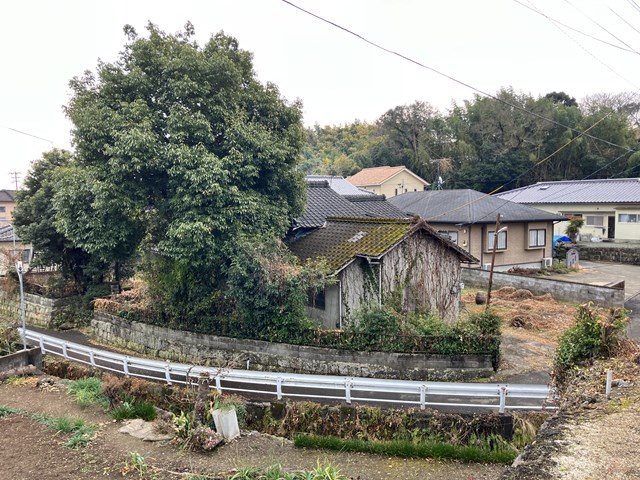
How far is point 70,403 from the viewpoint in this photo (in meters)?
9.23

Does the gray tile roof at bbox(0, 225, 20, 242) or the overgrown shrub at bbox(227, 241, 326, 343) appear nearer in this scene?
the overgrown shrub at bbox(227, 241, 326, 343)

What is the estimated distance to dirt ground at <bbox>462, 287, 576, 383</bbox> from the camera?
11625 millimetres

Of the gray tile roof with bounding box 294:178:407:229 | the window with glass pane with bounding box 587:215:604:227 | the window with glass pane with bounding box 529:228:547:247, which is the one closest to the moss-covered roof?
the gray tile roof with bounding box 294:178:407:229

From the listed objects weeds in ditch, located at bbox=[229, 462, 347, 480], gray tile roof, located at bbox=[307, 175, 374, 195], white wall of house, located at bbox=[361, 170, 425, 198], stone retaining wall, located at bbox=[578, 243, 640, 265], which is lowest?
weeds in ditch, located at bbox=[229, 462, 347, 480]

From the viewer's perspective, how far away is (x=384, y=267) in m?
13.2

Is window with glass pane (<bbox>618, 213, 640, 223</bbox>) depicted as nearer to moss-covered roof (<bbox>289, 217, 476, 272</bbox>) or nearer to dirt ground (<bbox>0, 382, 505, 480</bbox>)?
moss-covered roof (<bbox>289, 217, 476, 272</bbox>)

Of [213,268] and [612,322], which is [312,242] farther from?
[612,322]

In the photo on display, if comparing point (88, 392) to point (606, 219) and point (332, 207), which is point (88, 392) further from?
point (606, 219)

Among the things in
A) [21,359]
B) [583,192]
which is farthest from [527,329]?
[583,192]

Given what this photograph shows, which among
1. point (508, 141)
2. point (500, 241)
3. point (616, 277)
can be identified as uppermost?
point (508, 141)

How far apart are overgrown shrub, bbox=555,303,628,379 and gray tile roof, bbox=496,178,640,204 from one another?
25.9 metres

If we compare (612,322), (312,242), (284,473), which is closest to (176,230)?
(312,242)

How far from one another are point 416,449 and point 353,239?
771 centimetres

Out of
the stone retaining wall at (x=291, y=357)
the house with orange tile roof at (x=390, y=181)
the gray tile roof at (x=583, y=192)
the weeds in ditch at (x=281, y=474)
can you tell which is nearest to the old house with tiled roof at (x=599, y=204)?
the gray tile roof at (x=583, y=192)
